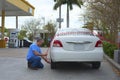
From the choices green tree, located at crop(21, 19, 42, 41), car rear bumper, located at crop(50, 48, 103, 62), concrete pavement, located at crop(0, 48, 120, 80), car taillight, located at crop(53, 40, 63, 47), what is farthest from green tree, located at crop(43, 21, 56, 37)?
car rear bumper, located at crop(50, 48, 103, 62)

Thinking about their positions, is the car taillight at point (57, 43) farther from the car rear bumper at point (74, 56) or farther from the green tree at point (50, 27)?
the green tree at point (50, 27)

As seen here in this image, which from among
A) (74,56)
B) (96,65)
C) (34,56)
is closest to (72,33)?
(74,56)

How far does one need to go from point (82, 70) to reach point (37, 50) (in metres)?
1.72

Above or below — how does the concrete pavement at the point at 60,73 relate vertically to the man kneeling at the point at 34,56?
below

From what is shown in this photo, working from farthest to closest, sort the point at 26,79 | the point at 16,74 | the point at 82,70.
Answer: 1. the point at 82,70
2. the point at 16,74
3. the point at 26,79

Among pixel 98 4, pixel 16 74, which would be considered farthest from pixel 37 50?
pixel 98 4

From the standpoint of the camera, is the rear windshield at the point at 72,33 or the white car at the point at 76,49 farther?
the rear windshield at the point at 72,33

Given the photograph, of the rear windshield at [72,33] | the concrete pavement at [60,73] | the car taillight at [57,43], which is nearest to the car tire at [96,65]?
the concrete pavement at [60,73]

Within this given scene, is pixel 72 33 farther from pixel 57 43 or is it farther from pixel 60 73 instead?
pixel 60 73

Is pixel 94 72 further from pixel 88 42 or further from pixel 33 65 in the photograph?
pixel 33 65

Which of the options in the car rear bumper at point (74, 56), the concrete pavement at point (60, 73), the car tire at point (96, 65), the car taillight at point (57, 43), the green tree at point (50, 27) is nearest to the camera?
the concrete pavement at point (60, 73)

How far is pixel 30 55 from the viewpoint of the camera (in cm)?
1262

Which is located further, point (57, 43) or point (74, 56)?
point (57, 43)

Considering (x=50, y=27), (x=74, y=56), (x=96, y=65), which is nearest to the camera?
(x=74, y=56)
